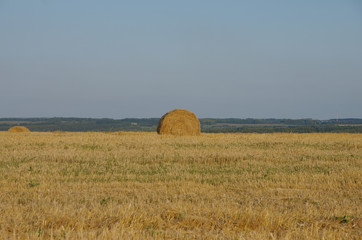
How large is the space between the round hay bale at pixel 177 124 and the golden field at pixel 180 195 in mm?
12758

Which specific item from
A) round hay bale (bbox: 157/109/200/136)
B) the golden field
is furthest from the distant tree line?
the golden field

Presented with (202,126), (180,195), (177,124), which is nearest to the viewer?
(180,195)

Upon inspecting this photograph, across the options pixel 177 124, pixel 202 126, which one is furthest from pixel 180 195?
pixel 202 126

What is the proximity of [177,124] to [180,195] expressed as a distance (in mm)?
21691

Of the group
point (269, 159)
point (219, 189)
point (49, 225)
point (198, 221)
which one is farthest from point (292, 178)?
point (49, 225)

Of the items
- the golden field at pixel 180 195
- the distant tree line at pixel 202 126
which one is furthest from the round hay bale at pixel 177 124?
the distant tree line at pixel 202 126

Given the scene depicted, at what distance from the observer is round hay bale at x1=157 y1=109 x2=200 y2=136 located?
30125 mm

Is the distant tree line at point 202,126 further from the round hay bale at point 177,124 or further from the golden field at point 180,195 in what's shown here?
the golden field at point 180,195

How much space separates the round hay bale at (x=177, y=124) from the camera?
30.1m

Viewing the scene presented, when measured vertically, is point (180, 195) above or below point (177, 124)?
below

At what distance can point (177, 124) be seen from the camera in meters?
30.2

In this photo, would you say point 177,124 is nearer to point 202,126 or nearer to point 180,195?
point 180,195

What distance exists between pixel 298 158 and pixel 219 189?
23.6 ft

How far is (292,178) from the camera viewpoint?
11031 mm
